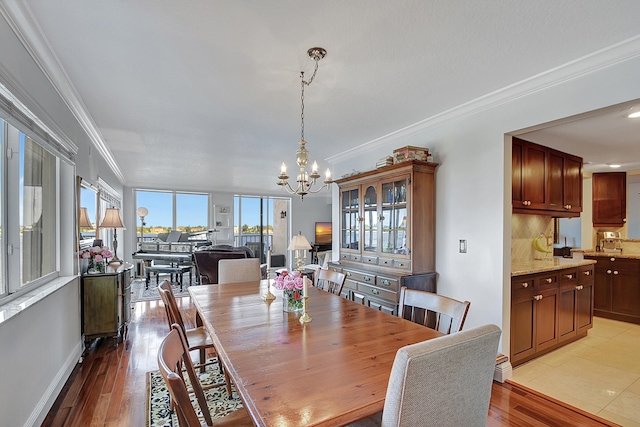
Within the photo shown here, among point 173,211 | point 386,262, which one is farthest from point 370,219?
point 173,211

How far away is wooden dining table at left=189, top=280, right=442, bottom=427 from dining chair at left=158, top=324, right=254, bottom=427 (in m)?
0.14

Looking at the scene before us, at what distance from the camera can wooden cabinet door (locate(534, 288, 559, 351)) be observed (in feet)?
9.80

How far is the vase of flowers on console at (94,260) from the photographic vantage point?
332 cm

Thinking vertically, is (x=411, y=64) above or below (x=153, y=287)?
above

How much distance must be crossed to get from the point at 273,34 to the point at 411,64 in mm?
993

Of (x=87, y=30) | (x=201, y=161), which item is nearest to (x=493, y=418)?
(x=87, y=30)

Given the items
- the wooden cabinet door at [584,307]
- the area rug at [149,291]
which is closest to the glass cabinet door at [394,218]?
the wooden cabinet door at [584,307]

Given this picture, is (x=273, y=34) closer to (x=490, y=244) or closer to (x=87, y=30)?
(x=87, y=30)

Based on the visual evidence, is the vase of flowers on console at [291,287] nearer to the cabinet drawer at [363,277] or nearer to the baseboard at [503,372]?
the cabinet drawer at [363,277]

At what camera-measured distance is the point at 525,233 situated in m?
3.72

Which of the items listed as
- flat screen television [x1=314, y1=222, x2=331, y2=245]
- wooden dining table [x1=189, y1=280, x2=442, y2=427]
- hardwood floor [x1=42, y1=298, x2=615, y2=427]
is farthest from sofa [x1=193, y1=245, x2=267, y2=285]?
flat screen television [x1=314, y1=222, x2=331, y2=245]

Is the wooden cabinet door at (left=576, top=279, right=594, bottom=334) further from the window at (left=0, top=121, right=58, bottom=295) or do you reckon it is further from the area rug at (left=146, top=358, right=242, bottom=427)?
the window at (left=0, top=121, right=58, bottom=295)

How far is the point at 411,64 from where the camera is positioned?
2.19m

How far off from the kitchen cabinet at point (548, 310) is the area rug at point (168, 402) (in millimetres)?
2486
